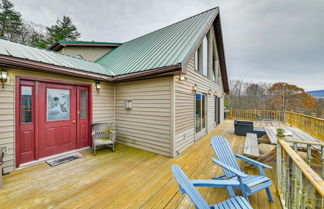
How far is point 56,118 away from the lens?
377cm

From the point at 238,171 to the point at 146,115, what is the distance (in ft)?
9.75

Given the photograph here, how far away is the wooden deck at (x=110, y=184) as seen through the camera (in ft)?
6.68

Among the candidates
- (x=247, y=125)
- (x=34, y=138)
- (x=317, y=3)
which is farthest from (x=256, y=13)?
(x=34, y=138)

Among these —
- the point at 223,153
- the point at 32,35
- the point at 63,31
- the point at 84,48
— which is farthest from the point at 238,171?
the point at 63,31

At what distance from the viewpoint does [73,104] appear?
413 cm

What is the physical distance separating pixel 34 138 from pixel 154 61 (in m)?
4.04

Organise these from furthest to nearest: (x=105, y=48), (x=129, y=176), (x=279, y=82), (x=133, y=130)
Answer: (x=279, y=82) < (x=105, y=48) < (x=133, y=130) < (x=129, y=176)

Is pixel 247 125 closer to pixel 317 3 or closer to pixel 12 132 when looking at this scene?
pixel 317 3

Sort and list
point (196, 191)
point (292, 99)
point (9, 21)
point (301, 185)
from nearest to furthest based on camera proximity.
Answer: point (301, 185) → point (196, 191) → point (9, 21) → point (292, 99)

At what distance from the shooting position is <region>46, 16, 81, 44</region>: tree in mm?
12867

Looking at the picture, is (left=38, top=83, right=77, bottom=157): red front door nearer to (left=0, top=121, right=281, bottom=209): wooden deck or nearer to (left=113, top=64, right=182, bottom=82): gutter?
(left=0, top=121, right=281, bottom=209): wooden deck

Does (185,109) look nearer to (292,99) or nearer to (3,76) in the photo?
(3,76)

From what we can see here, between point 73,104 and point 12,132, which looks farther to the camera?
point 73,104

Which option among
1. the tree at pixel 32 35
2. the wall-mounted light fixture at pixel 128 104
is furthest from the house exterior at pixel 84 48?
the wall-mounted light fixture at pixel 128 104
